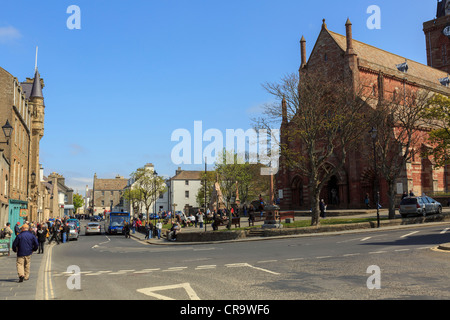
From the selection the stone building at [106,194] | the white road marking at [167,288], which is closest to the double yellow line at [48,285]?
the white road marking at [167,288]

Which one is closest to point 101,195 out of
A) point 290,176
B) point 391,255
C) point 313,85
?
point 290,176

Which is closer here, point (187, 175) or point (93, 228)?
point (93, 228)

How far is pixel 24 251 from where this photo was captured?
12.1 m

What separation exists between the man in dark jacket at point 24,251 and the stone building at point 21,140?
56.9 ft

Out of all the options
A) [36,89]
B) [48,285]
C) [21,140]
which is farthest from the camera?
[36,89]

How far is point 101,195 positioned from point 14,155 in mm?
100383

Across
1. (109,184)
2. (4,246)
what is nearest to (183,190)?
(109,184)

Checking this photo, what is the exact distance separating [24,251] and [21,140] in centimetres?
2950

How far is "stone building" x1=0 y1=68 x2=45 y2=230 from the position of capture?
32.5 m

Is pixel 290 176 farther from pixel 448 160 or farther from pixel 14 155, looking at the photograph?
pixel 14 155

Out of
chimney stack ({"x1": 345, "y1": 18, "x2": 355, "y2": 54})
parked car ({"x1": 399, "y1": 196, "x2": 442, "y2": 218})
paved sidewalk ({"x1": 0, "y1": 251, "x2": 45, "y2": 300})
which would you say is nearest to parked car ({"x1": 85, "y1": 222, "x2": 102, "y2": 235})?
parked car ({"x1": 399, "y1": 196, "x2": 442, "y2": 218})

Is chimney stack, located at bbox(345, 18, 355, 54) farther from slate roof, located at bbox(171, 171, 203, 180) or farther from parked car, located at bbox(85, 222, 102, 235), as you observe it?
slate roof, located at bbox(171, 171, 203, 180)

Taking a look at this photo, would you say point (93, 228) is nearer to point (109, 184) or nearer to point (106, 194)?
point (106, 194)
